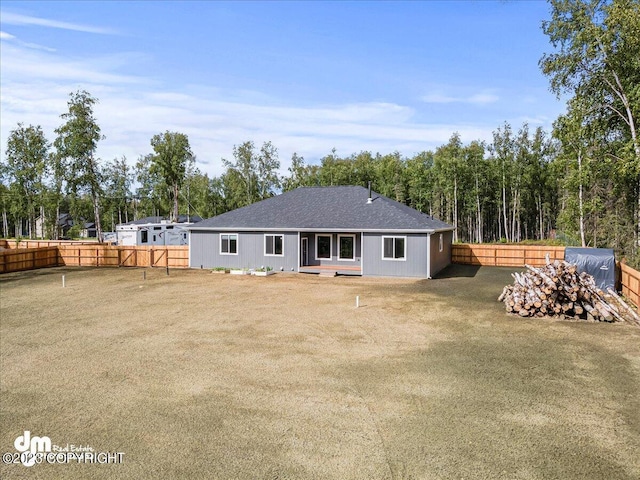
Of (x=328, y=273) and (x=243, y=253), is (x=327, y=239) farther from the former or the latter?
(x=243, y=253)

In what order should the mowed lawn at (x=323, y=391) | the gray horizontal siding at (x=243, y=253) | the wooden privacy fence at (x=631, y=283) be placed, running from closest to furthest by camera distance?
Result: the mowed lawn at (x=323, y=391) → the wooden privacy fence at (x=631, y=283) → the gray horizontal siding at (x=243, y=253)

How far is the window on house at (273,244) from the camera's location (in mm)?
27156

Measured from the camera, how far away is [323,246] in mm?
27938

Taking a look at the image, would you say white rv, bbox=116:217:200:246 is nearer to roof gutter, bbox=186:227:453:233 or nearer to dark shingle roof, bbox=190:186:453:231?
dark shingle roof, bbox=190:186:453:231

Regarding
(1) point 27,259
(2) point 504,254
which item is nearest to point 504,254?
(2) point 504,254

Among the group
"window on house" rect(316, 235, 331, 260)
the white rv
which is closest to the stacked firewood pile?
"window on house" rect(316, 235, 331, 260)

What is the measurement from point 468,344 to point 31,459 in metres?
9.94

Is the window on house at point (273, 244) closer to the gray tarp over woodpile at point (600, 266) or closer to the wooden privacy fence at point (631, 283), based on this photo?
the gray tarp over woodpile at point (600, 266)

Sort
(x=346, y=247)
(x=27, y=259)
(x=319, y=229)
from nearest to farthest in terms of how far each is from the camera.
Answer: (x=319, y=229) < (x=346, y=247) < (x=27, y=259)

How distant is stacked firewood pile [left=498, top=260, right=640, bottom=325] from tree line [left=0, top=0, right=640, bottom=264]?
10509mm

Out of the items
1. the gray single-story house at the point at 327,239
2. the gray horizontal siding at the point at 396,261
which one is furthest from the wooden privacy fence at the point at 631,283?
the gray horizontal siding at the point at 396,261

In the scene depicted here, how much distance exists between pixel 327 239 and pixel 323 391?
19.5 metres

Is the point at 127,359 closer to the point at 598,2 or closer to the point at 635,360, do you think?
the point at 635,360

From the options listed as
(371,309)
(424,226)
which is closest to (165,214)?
(424,226)
